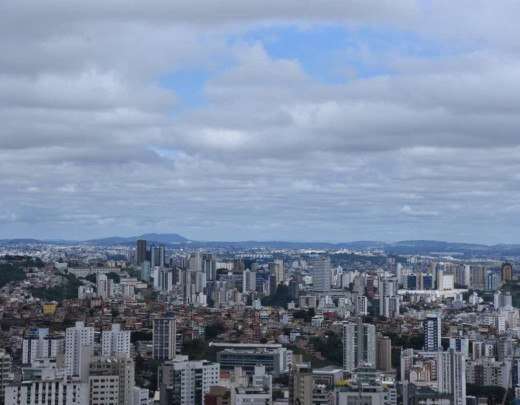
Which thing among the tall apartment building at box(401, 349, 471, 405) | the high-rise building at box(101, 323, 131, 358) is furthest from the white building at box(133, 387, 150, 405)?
the high-rise building at box(101, 323, 131, 358)

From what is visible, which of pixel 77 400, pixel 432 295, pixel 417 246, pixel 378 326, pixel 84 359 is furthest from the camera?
pixel 417 246

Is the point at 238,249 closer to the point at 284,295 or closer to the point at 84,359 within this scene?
the point at 284,295

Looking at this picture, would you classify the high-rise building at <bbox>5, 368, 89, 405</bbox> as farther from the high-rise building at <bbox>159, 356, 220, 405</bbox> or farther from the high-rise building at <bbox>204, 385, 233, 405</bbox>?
the high-rise building at <bbox>159, 356, 220, 405</bbox>

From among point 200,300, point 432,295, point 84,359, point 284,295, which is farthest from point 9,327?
point 432,295

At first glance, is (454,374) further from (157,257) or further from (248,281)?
(157,257)

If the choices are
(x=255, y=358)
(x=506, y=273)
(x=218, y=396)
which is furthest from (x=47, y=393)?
(x=506, y=273)

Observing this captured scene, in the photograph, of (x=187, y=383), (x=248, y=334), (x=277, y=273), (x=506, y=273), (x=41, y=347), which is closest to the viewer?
(x=187, y=383)
